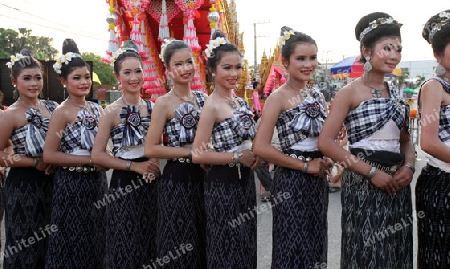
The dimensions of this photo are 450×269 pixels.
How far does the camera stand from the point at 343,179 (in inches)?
88.4

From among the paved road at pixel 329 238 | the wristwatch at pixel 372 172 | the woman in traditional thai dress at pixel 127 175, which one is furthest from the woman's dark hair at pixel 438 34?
the paved road at pixel 329 238

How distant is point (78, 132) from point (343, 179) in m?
1.87

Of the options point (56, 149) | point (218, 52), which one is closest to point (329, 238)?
point (218, 52)

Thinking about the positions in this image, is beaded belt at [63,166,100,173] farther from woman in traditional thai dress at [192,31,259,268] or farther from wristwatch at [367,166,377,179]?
wristwatch at [367,166,377,179]

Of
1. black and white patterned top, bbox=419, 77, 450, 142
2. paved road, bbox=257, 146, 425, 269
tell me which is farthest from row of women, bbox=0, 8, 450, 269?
paved road, bbox=257, 146, 425, 269

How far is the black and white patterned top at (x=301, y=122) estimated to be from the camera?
89.0 inches

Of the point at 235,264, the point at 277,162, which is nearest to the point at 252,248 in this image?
the point at 235,264

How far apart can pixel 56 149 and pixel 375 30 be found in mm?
2232

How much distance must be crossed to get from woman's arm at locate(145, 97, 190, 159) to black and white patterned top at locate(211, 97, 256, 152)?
0.24 m

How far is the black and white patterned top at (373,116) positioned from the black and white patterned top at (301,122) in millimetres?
210

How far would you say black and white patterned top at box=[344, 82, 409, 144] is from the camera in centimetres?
206

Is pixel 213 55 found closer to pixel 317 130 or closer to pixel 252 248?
pixel 317 130

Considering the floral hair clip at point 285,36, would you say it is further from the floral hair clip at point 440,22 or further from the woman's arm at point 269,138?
the floral hair clip at point 440,22

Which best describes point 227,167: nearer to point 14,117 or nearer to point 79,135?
point 79,135
